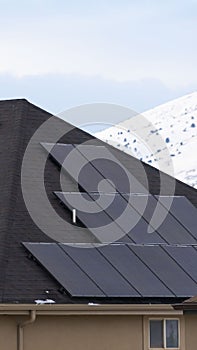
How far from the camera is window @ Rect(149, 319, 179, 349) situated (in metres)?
37.2

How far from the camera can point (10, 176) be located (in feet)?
133

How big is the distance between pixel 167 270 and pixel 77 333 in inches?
129

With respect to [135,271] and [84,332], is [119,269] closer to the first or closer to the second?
[135,271]

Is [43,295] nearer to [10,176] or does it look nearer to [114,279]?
[114,279]

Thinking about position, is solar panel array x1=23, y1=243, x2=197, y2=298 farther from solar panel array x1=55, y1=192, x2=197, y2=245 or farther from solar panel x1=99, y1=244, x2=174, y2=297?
solar panel array x1=55, y1=192, x2=197, y2=245

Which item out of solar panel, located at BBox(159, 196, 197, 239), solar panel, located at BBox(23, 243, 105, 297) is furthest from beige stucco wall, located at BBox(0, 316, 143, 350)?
solar panel, located at BBox(159, 196, 197, 239)

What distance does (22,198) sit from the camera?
40031mm

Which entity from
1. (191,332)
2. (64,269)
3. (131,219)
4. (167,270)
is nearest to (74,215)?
(131,219)

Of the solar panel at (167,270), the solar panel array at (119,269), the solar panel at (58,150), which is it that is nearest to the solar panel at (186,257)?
the solar panel array at (119,269)

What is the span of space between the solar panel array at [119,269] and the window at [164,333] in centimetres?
63

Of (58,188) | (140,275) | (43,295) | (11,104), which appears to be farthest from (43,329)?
(11,104)

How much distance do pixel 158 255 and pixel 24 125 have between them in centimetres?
577

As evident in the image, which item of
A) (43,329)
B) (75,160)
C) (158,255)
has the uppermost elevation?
(75,160)

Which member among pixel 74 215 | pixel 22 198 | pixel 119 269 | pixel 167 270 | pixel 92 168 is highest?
pixel 92 168
